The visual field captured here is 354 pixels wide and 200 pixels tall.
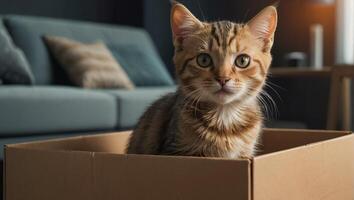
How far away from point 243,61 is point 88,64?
2289 mm

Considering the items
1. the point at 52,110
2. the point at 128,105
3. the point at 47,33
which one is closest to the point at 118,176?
the point at 52,110

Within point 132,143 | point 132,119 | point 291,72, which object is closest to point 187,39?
point 132,143

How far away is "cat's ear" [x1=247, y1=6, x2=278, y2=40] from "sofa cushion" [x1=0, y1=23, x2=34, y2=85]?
6.50 feet

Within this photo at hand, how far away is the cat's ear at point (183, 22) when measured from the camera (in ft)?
4.83

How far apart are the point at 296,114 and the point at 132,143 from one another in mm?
3547

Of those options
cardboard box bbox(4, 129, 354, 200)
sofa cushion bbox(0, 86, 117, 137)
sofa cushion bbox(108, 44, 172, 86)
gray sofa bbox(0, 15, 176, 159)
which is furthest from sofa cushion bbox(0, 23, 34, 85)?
cardboard box bbox(4, 129, 354, 200)

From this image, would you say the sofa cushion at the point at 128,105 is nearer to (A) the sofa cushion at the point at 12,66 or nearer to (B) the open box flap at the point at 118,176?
(A) the sofa cushion at the point at 12,66

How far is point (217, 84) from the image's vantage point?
4.48ft

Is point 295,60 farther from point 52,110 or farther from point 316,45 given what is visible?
point 52,110

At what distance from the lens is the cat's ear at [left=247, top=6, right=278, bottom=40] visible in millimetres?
1483

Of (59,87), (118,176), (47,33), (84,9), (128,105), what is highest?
(84,9)

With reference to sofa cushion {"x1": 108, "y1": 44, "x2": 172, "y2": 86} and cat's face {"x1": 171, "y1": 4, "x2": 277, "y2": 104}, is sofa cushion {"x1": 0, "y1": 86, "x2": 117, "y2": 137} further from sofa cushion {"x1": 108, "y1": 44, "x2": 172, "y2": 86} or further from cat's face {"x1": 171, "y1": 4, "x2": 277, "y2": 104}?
cat's face {"x1": 171, "y1": 4, "x2": 277, "y2": 104}

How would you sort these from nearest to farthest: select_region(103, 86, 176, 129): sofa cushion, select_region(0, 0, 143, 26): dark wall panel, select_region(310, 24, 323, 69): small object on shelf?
select_region(103, 86, 176, 129): sofa cushion < select_region(0, 0, 143, 26): dark wall panel < select_region(310, 24, 323, 69): small object on shelf

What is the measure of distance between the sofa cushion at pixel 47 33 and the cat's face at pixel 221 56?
2318 mm
